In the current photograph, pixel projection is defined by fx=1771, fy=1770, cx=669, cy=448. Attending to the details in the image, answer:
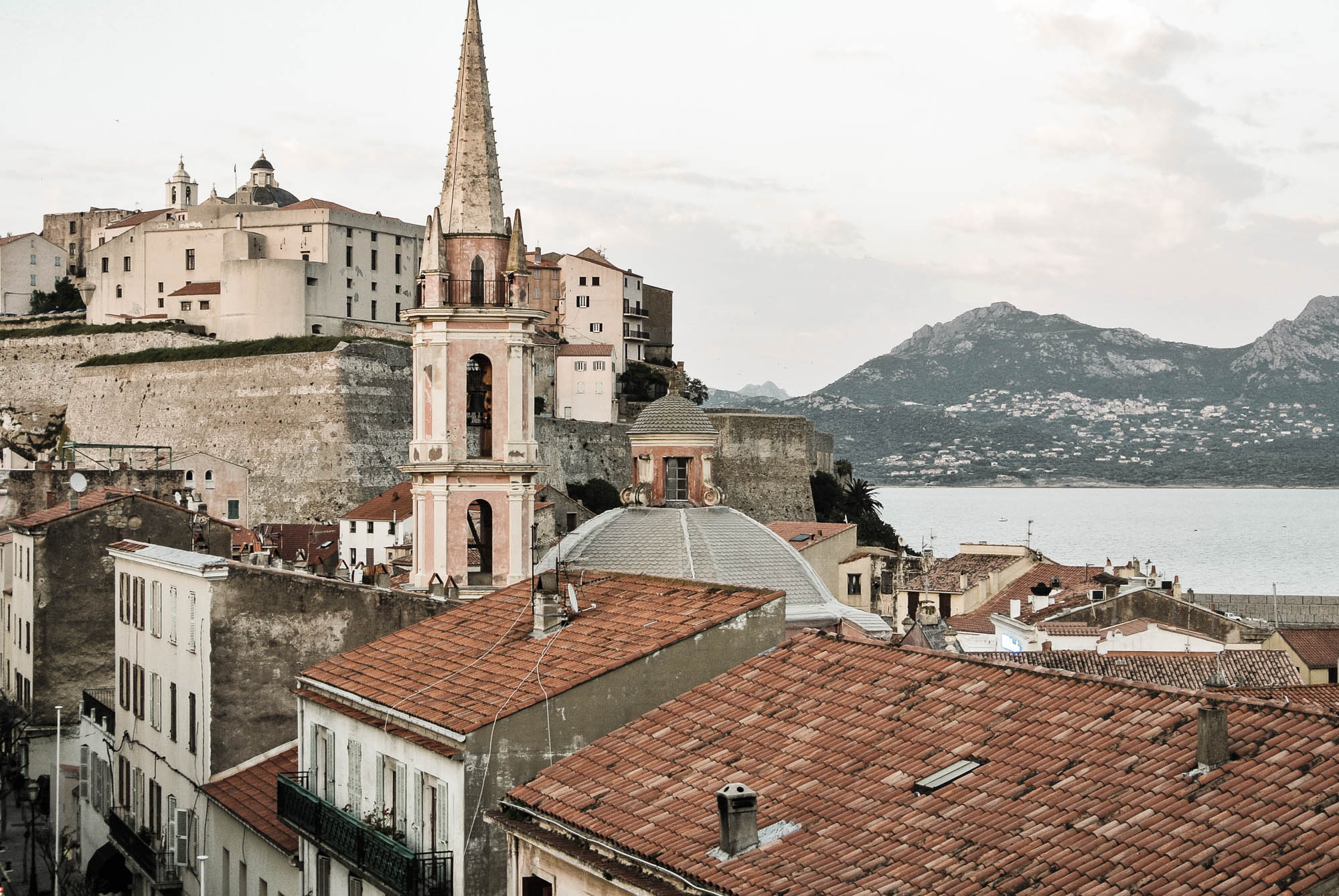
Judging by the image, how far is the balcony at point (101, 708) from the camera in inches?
1256

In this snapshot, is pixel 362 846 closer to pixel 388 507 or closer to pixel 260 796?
pixel 260 796

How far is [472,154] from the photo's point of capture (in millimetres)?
29750

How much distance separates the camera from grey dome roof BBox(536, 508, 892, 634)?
25.7m

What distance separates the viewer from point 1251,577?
109938 mm

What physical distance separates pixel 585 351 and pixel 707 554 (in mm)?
73529

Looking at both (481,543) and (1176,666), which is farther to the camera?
(481,543)

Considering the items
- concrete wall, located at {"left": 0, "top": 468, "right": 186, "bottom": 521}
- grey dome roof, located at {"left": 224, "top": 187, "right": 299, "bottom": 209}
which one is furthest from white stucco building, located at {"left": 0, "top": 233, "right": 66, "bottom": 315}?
concrete wall, located at {"left": 0, "top": 468, "right": 186, "bottom": 521}

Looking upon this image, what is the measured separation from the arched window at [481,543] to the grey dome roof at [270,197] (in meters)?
90.5

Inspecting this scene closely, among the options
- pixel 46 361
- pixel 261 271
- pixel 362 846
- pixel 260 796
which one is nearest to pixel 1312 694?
pixel 362 846

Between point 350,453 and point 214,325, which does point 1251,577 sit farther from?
point 214,325

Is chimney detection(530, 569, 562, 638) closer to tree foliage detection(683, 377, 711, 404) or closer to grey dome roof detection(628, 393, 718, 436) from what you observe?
grey dome roof detection(628, 393, 718, 436)

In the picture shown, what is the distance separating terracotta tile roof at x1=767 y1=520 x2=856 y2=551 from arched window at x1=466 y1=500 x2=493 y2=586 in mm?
34371

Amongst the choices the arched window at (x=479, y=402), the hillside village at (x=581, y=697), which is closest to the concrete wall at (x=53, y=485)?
the hillside village at (x=581, y=697)

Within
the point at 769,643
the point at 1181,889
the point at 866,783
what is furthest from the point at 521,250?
the point at 1181,889
